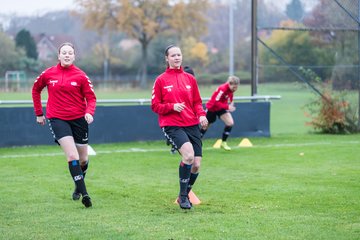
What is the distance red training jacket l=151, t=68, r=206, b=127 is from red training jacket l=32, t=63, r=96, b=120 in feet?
2.77

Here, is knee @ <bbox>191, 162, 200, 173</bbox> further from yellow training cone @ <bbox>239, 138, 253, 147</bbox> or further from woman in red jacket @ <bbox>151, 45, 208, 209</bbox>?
yellow training cone @ <bbox>239, 138, 253, 147</bbox>

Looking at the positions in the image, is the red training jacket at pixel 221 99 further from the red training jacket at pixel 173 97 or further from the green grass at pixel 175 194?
the red training jacket at pixel 173 97

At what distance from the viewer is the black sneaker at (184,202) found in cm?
848

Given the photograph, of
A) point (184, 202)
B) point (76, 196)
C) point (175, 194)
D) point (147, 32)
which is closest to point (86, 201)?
point (76, 196)

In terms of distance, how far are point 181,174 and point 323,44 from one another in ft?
56.2

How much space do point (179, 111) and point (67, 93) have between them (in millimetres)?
1443

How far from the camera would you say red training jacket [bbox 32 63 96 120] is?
8969 millimetres

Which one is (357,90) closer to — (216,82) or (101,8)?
(216,82)

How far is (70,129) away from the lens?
9.01 meters

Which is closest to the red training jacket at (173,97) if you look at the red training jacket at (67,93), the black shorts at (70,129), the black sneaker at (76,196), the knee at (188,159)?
the knee at (188,159)

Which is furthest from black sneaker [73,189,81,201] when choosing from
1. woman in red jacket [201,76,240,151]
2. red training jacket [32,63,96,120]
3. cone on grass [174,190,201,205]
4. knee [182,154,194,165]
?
woman in red jacket [201,76,240,151]

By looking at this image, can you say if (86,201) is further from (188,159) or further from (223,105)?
(223,105)

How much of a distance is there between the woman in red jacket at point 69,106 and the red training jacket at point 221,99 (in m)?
6.89

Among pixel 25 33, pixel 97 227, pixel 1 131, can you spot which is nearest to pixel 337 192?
pixel 97 227
